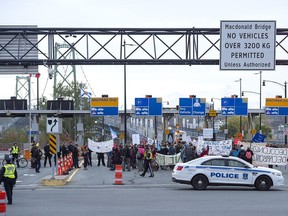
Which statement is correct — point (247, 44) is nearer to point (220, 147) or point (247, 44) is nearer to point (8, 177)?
point (8, 177)

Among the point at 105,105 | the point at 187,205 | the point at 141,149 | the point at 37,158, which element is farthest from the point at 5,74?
the point at 105,105

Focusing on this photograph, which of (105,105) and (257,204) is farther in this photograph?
(105,105)

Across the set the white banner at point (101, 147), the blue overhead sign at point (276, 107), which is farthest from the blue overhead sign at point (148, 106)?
the white banner at point (101, 147)

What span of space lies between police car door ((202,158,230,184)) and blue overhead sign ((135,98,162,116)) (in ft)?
105

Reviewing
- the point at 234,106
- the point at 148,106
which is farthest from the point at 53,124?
the point at 234,106

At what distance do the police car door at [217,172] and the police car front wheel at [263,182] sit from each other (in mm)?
1279

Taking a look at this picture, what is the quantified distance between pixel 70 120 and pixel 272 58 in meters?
58.1

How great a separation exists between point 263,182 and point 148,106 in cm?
3278

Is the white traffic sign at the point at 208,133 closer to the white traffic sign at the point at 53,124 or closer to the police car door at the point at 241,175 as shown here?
Answer: the white traffic sign at the point at 53,124

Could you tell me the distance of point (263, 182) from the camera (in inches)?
984

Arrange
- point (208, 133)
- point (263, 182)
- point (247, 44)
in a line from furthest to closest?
point (208, 133) → point (247, 44) → point (263, 182)

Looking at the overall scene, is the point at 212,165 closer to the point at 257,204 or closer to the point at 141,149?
the point at 257,204

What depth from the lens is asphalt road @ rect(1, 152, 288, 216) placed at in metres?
17.5

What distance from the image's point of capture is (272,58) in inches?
1073
